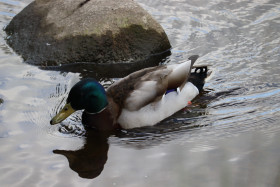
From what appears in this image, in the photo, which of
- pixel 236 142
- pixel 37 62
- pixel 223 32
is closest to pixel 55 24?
pixel 37 62

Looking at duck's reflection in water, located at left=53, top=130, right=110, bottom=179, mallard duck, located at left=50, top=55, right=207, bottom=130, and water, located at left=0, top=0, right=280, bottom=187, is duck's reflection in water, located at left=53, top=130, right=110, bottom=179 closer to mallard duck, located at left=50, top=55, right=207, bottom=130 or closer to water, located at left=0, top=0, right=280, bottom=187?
water, located at left=0, top=0, right=280, bottom=187

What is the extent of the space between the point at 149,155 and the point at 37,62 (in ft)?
9.95

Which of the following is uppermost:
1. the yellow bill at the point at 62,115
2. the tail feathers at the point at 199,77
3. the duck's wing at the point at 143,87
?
the duck's wing at the point at 143,87

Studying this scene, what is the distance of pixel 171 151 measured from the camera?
4.77 metres

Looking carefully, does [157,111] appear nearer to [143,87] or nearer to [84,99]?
[143,87]

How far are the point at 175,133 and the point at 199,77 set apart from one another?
1.33m

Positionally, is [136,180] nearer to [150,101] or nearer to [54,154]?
[54,154]

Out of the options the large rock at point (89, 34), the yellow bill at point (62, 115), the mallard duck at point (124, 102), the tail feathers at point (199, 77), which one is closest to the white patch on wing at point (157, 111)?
the mallard duck at point (124, 102)

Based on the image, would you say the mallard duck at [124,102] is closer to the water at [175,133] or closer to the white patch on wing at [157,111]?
the white patch on wing at [157,111]

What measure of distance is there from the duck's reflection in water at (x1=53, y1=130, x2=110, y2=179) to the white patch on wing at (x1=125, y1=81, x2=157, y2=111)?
0.43m

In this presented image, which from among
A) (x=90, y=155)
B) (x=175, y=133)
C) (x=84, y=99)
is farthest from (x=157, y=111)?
(x=90, y=155)

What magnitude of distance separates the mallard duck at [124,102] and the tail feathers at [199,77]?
2.01 feet

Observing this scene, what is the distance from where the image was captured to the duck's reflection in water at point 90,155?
4.55 m

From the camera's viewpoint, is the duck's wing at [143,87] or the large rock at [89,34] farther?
the large rock at [89,34]
